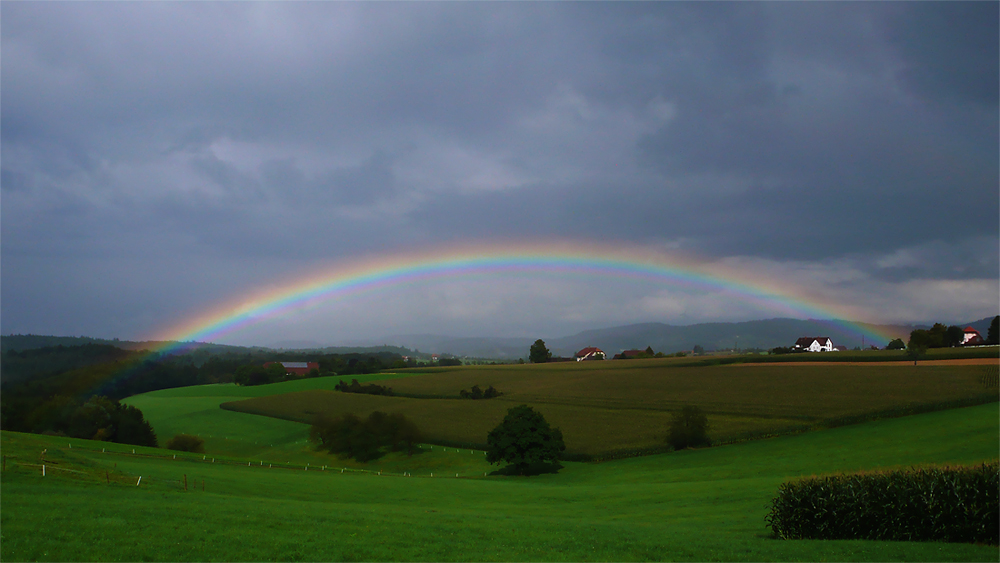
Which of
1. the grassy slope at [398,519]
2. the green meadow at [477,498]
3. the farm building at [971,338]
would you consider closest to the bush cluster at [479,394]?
the green meadow at [477,498]

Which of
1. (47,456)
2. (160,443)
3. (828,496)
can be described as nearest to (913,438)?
(828,496)

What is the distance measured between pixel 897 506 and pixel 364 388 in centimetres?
11163

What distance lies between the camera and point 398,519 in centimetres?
2158

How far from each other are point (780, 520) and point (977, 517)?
559 centimetres

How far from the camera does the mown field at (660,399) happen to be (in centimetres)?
6116

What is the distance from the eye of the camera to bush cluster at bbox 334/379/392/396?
4508 inches

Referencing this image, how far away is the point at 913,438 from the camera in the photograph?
45.9 metres

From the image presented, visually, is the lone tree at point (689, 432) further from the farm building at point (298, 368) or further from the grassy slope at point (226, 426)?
the farm building at point (298, 368)

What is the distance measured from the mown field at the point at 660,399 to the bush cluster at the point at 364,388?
294 cm

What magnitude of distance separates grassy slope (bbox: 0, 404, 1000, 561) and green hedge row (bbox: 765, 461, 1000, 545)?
122 centimetres

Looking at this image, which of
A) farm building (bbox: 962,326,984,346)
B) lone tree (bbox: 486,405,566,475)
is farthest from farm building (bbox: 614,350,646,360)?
lone tree (bbox: 486,405,566,475)

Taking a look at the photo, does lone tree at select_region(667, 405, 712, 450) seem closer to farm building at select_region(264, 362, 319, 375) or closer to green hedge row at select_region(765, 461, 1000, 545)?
green hedge row at select_region(765, 461, 1000, 545)

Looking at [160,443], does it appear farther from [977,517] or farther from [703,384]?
[977,517]

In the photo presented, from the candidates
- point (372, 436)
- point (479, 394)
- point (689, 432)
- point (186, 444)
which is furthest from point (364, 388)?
point (689, 432)
